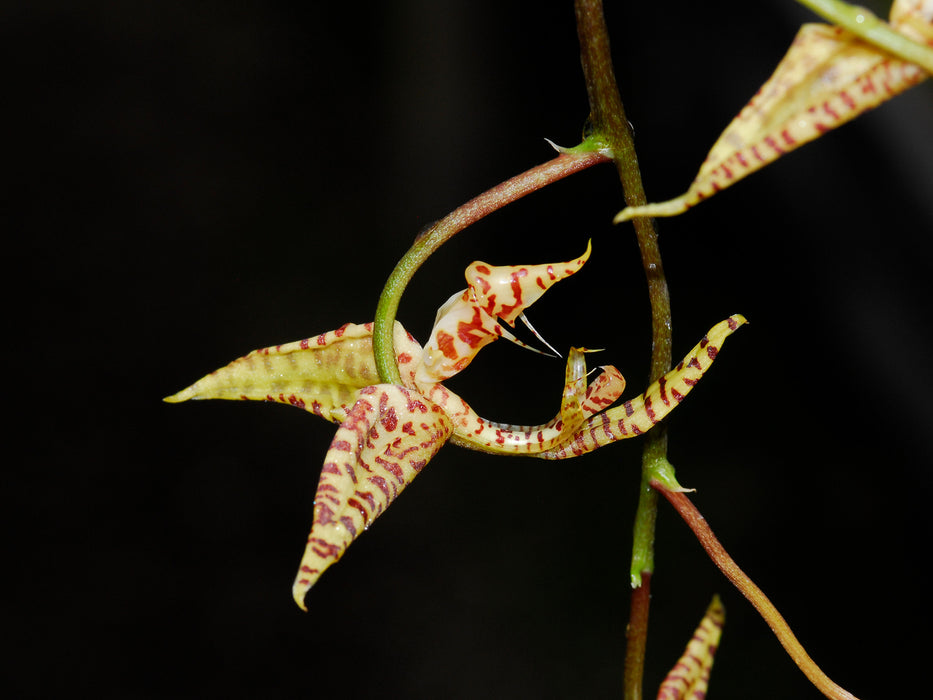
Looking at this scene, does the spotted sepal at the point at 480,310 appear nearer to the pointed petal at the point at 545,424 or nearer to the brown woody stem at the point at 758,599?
the pointed petal at the point at 545,424

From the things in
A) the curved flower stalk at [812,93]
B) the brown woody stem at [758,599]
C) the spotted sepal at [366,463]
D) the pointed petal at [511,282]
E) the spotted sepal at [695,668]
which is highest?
the curved flower stalk at [812,93]

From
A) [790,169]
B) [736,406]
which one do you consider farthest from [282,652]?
[790,169]

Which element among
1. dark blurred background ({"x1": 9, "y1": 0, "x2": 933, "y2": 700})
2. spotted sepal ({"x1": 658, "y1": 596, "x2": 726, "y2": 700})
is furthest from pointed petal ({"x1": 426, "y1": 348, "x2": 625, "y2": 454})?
dark blurred background ({"x1": 9, "y1": 0, "x2": 933, "y2": 700})

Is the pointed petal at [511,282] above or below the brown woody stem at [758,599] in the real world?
above

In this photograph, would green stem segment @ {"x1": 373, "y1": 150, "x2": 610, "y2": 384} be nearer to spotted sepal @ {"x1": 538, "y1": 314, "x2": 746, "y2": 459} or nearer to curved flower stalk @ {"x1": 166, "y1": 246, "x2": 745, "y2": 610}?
curved flower stalk @ {"x1": 166, "y1": 246, "x2": 745, "y2": 610}

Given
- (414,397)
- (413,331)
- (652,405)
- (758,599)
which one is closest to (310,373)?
(414,397)

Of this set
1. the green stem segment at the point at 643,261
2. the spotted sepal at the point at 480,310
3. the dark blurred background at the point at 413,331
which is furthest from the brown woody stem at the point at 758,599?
the dark blurred background at the point at 413,331

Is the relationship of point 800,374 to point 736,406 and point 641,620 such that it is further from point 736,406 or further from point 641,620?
point 641,620

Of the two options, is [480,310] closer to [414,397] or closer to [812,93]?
[414,397]
